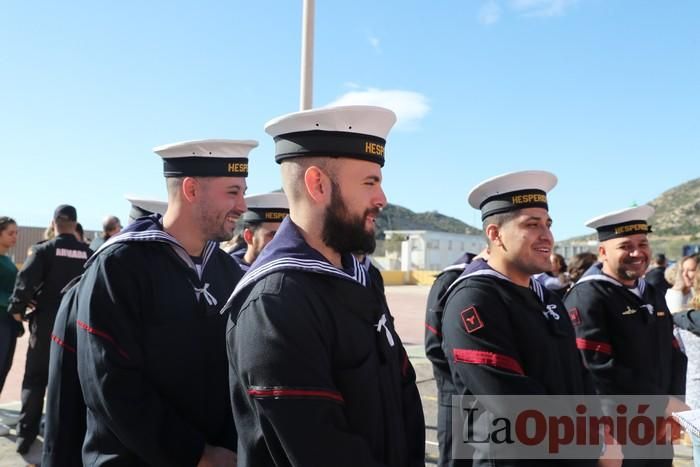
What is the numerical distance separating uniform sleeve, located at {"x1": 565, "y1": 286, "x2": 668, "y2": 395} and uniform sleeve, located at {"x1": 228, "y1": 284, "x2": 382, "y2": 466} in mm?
2710

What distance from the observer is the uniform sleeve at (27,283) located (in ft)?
18.1

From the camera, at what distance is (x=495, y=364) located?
280cm

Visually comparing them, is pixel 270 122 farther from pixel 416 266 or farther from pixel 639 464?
pixel 416 266

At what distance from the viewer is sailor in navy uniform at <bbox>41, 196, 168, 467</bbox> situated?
258 centimetres

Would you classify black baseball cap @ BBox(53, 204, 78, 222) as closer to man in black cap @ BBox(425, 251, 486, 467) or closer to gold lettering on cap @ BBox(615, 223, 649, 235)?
man in black cap @ BBox(425, 251, 486, 467)

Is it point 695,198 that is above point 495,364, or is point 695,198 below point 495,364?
above

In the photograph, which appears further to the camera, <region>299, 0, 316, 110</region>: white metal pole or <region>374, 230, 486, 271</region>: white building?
<region>374, 230, 486, 271</region>: white building

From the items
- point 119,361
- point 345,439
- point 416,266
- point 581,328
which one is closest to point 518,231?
point 581,328

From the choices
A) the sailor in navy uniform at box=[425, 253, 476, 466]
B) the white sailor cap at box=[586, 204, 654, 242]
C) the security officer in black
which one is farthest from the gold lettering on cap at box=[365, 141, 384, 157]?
the security officer in black

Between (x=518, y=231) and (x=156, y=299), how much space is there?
2009mm

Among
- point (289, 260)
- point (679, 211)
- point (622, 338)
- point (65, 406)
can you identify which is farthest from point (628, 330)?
point (679, 211)

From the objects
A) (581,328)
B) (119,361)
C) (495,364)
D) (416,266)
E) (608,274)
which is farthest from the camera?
(416,266)

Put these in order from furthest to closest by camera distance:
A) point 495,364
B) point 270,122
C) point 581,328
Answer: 1. point 581,328
2. point 495,364
3. point 270,122

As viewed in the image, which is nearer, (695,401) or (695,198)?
(695,401)
